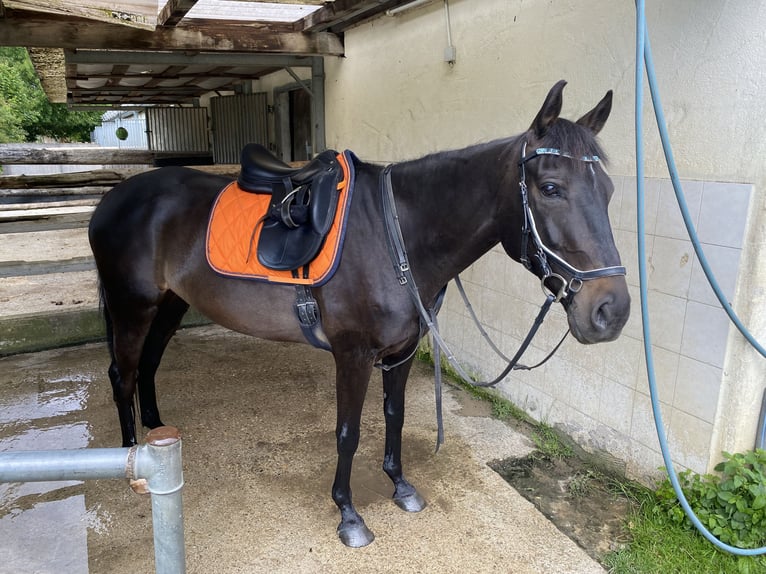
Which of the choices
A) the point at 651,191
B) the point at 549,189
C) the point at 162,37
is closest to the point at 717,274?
the point at 651,191

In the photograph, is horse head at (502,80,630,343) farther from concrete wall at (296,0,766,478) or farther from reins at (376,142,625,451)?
concrete wall at (296,0,766,478)

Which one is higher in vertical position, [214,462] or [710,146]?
[710,146]

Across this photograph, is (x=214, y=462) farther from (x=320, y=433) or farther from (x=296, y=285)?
(x=296, y=285)

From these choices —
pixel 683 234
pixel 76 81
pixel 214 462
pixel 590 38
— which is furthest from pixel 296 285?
pixel 76 81

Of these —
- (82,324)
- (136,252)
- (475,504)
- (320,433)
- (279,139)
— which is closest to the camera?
(475,504)

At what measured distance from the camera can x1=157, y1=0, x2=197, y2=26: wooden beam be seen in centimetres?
327

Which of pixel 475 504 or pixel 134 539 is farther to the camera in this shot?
pixel 475 504

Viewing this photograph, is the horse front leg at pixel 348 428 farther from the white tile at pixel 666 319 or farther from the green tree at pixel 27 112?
the green tree at pixel 27 112

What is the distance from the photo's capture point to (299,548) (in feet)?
7.09

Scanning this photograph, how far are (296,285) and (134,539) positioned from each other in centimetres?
122

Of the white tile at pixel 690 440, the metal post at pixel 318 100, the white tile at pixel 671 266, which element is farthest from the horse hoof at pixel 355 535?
A: the metal post at pixel 318 100

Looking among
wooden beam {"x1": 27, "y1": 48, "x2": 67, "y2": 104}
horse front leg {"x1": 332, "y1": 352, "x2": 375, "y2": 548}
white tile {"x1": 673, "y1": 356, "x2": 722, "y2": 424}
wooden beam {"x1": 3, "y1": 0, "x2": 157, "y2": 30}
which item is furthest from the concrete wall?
wooden beam {"x1": 27, "y1": 48, "x2": 67, "y2": 104}

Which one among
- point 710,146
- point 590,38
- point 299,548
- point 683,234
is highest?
point 590,38

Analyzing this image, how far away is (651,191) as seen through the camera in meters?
2.33
